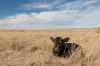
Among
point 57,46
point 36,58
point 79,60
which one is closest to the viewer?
point 79,60

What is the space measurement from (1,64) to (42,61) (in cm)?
121

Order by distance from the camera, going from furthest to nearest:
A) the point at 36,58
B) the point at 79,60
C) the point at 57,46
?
the point at 57,46
the point at 36,58
the point at 79,60

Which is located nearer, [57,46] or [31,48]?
[57,46]

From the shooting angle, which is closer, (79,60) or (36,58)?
(79,60)

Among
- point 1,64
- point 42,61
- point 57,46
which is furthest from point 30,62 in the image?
point 57,46

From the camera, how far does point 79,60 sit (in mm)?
8008

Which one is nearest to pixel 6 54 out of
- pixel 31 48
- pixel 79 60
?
pixel 31 48

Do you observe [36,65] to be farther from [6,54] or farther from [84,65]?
[6,54]

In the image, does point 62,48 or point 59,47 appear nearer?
point 59,47

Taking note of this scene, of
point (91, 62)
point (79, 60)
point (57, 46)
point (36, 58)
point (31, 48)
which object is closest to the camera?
point (91, 62)

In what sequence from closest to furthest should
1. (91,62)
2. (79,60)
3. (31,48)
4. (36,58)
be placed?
(91,62) < (79,60) < (36,58) < (31,48)

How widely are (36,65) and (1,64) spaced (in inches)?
40.7

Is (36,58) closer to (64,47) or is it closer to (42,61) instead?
(42,61)

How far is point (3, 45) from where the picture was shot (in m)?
12.6
